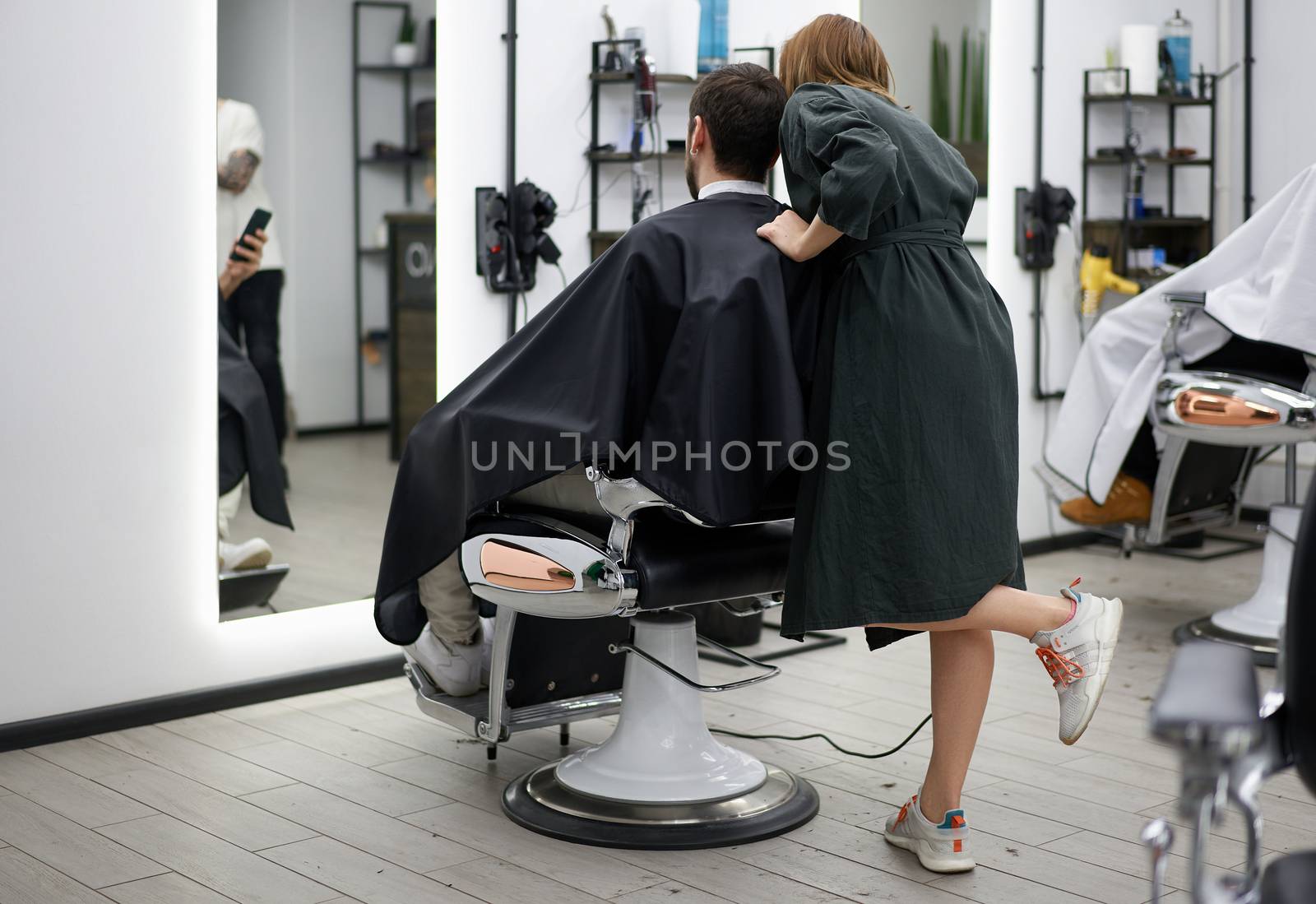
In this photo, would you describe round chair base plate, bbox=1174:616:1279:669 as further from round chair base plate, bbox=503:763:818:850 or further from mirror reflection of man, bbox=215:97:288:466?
mirror reflection of man, bbox=215:97:288:466

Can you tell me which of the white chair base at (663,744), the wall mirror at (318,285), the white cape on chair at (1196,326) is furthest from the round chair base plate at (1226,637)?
the wall mirror at (318,285)

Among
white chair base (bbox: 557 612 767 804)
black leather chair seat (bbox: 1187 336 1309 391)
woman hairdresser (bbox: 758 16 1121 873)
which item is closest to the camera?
woman hairdresser (bbox: 758 16 1121 873)

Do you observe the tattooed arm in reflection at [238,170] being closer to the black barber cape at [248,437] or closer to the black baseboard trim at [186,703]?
the black barber cape at [248,437]

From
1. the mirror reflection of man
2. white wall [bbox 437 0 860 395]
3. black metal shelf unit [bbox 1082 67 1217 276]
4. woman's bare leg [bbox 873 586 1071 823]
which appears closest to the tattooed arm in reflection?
the mirror reflection of man

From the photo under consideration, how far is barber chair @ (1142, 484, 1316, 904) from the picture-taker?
1.08 m

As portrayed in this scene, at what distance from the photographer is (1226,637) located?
3615 mm

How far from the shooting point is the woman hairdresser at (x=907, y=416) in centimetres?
203

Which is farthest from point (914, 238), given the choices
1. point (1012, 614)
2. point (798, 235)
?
point (1012, 614)

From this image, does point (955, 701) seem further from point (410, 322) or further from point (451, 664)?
point (410, 322)

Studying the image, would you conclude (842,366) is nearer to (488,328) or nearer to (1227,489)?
(488,328)

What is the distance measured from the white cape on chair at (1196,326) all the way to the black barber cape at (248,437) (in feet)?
6.71

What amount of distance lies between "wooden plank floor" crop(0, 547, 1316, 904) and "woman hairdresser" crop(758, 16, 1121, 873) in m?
0.24

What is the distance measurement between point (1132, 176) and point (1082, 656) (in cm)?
319

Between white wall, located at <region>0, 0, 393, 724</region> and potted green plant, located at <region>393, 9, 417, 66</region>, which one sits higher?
potted green plant, located at <region>393, 9, 417, 66</region>
